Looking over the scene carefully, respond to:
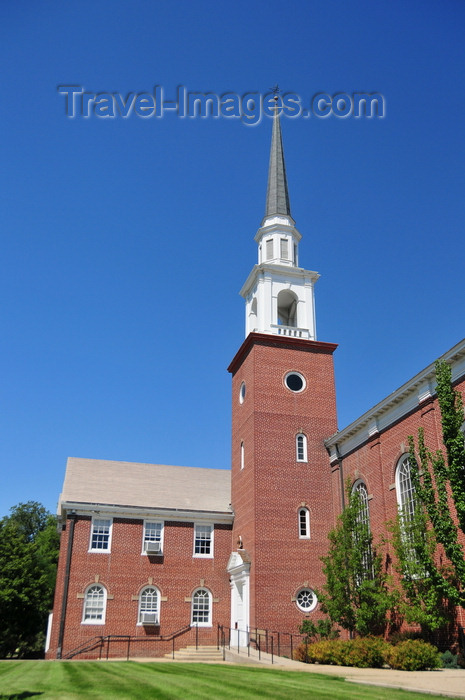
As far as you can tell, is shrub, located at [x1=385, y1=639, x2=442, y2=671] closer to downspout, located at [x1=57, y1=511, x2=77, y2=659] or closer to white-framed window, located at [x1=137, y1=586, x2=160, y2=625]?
white-framed window, located at [x1=137, y1=586, x2=160, y2=625]

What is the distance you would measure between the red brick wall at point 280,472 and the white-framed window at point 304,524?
19 centimetres

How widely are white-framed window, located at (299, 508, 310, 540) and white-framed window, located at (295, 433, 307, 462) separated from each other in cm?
249

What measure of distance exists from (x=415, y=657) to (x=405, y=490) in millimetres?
7437

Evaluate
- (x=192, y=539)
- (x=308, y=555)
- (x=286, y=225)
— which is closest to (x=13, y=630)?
(x=192, y=539)

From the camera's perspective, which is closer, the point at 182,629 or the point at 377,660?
the point at 377,660

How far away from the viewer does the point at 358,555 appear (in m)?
24.3

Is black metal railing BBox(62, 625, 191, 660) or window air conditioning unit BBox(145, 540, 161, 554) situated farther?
window air conditioning unit BBox(145, 540, 161, 554)

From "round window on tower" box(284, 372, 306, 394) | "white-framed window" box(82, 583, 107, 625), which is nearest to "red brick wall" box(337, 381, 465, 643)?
"round window on tower" box(284, 372, 306, 394)

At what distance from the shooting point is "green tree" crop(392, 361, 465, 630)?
1930 cm

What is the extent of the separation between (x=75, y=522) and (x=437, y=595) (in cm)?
1803

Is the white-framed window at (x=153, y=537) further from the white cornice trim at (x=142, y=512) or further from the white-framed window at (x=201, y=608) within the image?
the white-framed window at (x=201, y=608)

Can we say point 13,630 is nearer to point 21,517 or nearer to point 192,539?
point 192,539

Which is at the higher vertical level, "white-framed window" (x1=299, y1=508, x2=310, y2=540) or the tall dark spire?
the tall dark spire

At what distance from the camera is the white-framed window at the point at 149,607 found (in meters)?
29.1
